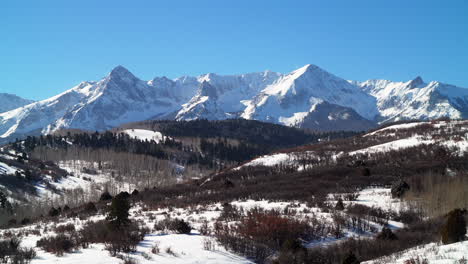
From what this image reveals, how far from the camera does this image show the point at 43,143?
7382 inches

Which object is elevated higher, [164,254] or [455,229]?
[455,229]

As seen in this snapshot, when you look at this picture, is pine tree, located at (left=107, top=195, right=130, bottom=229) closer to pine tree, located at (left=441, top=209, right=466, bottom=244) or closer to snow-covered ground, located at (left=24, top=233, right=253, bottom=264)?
snow-covered ground, located at (left=24, top=233, right=253, bottom=264)

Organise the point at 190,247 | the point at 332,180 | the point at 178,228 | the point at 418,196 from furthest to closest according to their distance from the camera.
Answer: the point at 332,180, the point at 418,196, the point at 178,228, the point at 190,247

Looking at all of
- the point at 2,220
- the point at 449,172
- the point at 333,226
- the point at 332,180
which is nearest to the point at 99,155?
the point at 2,220

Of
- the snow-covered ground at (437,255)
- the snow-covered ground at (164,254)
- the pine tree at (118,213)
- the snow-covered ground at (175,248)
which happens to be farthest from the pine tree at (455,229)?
the pine tree at (118,213)

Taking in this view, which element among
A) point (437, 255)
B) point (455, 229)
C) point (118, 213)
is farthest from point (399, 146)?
point (118, 213)

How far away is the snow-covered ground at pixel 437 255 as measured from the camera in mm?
17156

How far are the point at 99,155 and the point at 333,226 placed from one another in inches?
6288

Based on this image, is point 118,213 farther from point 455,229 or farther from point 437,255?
point 455,229

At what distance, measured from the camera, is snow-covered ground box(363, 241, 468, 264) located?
1716 centimetres

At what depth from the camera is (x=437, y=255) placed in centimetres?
1841

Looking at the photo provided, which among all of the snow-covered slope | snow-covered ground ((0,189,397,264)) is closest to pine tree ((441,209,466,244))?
snow-covered ground ((0,189,397,264))

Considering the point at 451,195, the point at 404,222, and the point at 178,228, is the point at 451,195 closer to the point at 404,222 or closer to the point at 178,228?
the point at 404,222

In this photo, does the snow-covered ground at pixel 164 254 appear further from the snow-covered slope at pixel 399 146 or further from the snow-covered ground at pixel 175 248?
the snow-covered slope at pixel 399 146
